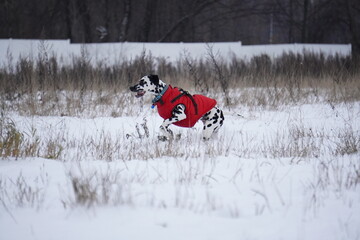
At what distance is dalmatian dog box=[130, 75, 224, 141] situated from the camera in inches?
179

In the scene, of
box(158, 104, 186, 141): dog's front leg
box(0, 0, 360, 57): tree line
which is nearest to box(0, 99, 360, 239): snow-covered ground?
box(158, 104, 186, 141): dog's front leg

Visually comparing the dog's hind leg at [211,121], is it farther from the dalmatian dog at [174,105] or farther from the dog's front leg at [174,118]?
the dog's front leg at [174,118]

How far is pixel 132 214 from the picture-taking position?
2.27 meters

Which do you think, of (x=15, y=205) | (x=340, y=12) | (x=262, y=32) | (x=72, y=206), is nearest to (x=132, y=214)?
(x=72, y=206)

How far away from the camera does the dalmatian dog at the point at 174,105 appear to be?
455cm

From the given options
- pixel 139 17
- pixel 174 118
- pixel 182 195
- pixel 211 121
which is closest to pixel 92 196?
pixel 182 195

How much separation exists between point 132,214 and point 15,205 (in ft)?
3.10

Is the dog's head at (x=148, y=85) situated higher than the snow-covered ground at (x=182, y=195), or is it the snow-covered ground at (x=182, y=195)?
the dog's head at (x=148, y=85)

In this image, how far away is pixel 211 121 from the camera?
4.83m

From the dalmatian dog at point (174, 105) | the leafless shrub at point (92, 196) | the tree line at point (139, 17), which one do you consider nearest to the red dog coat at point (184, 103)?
the dalmatian dog at point (174, 105)

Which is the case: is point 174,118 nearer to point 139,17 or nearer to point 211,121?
point 211,121

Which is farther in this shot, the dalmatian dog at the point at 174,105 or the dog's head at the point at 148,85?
the dog's head at the point at 148,85

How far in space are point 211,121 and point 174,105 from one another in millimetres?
665

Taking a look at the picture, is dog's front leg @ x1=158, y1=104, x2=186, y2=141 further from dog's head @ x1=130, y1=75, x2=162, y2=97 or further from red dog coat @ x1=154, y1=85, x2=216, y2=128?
dog's head @ x1=130, y1=75, x2=162, y2=97
